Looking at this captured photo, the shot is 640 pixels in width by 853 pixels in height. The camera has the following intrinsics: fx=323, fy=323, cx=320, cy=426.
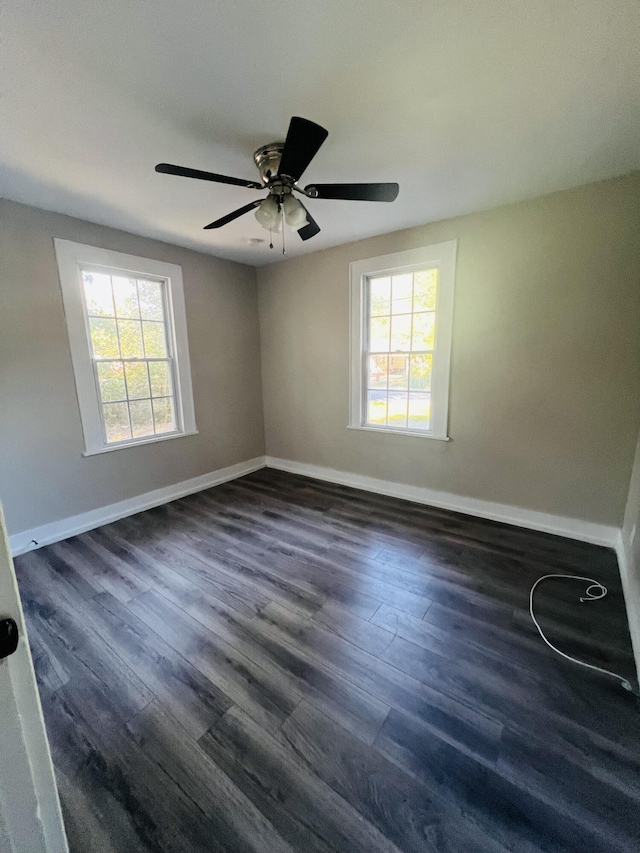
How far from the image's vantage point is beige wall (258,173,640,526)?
7.50ft

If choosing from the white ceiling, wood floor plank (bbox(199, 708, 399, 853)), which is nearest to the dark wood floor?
wood floor plank (bbox(199, 708, 399, 853))

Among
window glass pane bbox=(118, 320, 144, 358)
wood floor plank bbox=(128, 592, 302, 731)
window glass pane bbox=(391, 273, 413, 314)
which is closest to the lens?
wood floor plank bbox=(128, 592, 302, 731)

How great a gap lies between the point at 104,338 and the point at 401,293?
2.87m

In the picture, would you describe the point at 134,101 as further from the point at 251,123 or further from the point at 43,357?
the point at 43,357

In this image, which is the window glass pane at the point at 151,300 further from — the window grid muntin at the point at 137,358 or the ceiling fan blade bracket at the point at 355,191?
the ceiling fan blade bracket at the point at 355,191

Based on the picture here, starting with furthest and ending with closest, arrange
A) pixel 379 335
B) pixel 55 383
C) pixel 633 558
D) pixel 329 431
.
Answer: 1. pixel 329 431
2. pixel 379 335
3. pixel 55 383
4. pixel 633 558

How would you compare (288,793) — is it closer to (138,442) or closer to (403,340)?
(138,442)

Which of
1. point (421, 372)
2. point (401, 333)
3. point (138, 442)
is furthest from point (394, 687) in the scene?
point (138, 442)

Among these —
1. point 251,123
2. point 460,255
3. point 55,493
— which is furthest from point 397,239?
point 55,493

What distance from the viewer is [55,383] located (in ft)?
8.79

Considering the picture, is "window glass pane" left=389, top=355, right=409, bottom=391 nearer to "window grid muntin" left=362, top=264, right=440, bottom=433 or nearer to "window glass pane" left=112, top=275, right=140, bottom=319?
"window grid muntin" left=362, top=264, right=440, bottom=433

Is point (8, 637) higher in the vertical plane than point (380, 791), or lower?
higher

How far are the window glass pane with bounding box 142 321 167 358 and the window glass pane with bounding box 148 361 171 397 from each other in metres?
0.09

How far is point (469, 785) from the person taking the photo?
1122 mm
